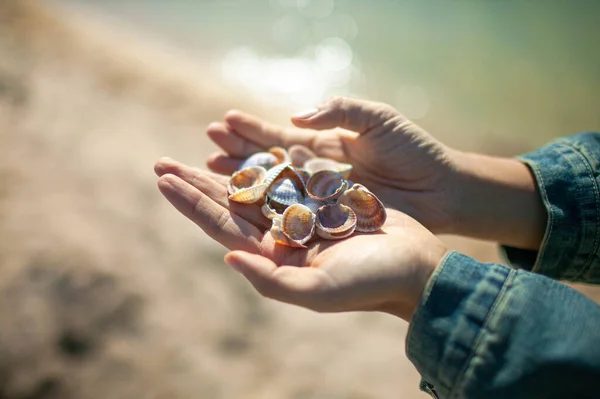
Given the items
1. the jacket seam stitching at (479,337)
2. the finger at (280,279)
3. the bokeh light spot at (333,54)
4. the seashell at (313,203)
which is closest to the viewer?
the jacket seam stitching at (479,337)

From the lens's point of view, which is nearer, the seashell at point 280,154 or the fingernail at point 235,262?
the fingernail at point 235,262

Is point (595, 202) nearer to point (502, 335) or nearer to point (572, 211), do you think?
point (572, 211)

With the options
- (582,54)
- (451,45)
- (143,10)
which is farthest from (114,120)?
(582,54)

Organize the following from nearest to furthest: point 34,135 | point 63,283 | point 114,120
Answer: point 63,283 < point 34,135 < point 114,120

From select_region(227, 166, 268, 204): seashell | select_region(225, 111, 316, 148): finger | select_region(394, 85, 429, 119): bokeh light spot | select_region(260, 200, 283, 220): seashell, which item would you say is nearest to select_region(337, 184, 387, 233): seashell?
select_region(260, 200, 283, 220): seashell

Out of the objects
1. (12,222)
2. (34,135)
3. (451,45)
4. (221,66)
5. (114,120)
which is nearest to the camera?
(12,222)

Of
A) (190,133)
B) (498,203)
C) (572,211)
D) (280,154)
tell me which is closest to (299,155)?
(280,154)

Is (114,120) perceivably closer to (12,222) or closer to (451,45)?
(12,222)

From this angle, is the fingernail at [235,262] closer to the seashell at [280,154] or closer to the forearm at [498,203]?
the seashell at [280,154]

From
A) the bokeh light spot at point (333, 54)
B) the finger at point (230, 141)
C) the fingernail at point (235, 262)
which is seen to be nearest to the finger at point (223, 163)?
the finger at point (230, 141)
